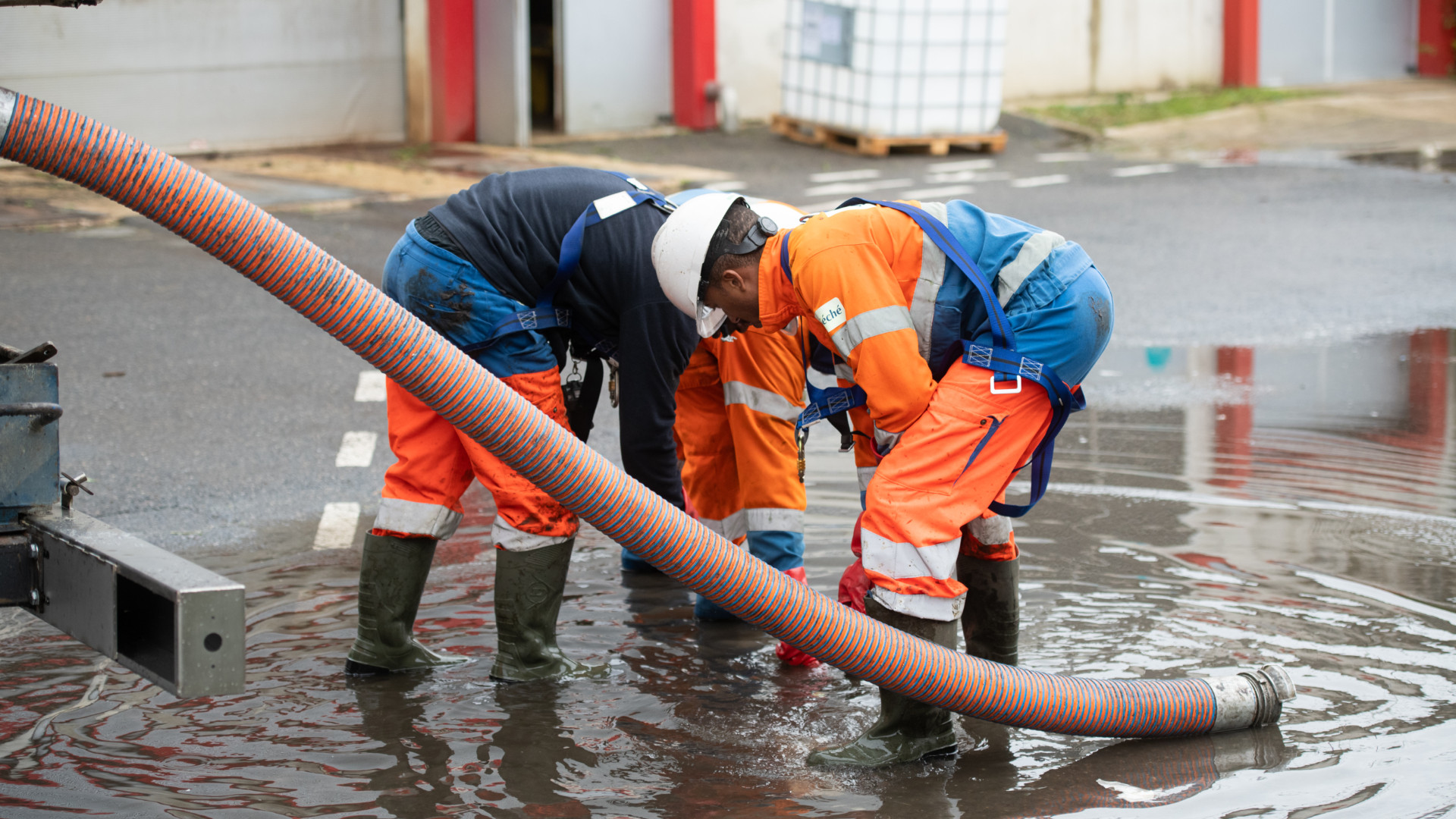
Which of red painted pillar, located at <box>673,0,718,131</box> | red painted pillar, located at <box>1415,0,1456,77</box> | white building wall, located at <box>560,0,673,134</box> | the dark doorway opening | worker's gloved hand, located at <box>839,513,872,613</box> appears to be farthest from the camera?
red painted pillar, located at <box>1415,0,1456,77</box>

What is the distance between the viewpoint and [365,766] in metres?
3.22

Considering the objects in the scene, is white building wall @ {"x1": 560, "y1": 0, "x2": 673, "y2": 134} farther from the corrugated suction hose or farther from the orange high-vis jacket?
the corrugated suction hose

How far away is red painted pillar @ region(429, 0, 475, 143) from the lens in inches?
558

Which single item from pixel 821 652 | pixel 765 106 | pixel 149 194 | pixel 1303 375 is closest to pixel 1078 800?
pixel 821 652

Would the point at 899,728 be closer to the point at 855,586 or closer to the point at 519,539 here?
the point at 855,586

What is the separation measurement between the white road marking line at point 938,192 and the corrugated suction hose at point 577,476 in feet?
27.8

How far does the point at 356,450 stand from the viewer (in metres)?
5.75

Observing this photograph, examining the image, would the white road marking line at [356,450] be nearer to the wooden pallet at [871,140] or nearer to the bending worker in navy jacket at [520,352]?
the bending worker in navy jacket at [520,352]

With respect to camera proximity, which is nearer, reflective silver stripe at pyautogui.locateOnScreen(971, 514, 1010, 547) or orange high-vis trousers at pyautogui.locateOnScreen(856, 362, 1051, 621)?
orange high-vis trousers at pyautogui.locateOnScreen(856, 362, 1051, 621)

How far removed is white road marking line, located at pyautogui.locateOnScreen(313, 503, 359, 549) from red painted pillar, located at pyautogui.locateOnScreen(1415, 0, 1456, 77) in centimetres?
2070

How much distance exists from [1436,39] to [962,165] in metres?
11.7

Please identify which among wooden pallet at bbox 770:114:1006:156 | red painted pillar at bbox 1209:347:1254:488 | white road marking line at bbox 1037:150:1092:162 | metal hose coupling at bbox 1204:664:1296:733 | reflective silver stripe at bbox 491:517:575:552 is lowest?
metal hose coupling at bbox 1204:664:1296:733

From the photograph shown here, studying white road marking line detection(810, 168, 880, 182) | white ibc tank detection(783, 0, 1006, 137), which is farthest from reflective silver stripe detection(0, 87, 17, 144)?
white ibc tank detection(783, 0, 1006, 137)

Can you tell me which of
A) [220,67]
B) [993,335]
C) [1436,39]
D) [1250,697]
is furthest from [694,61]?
[1250,697]
